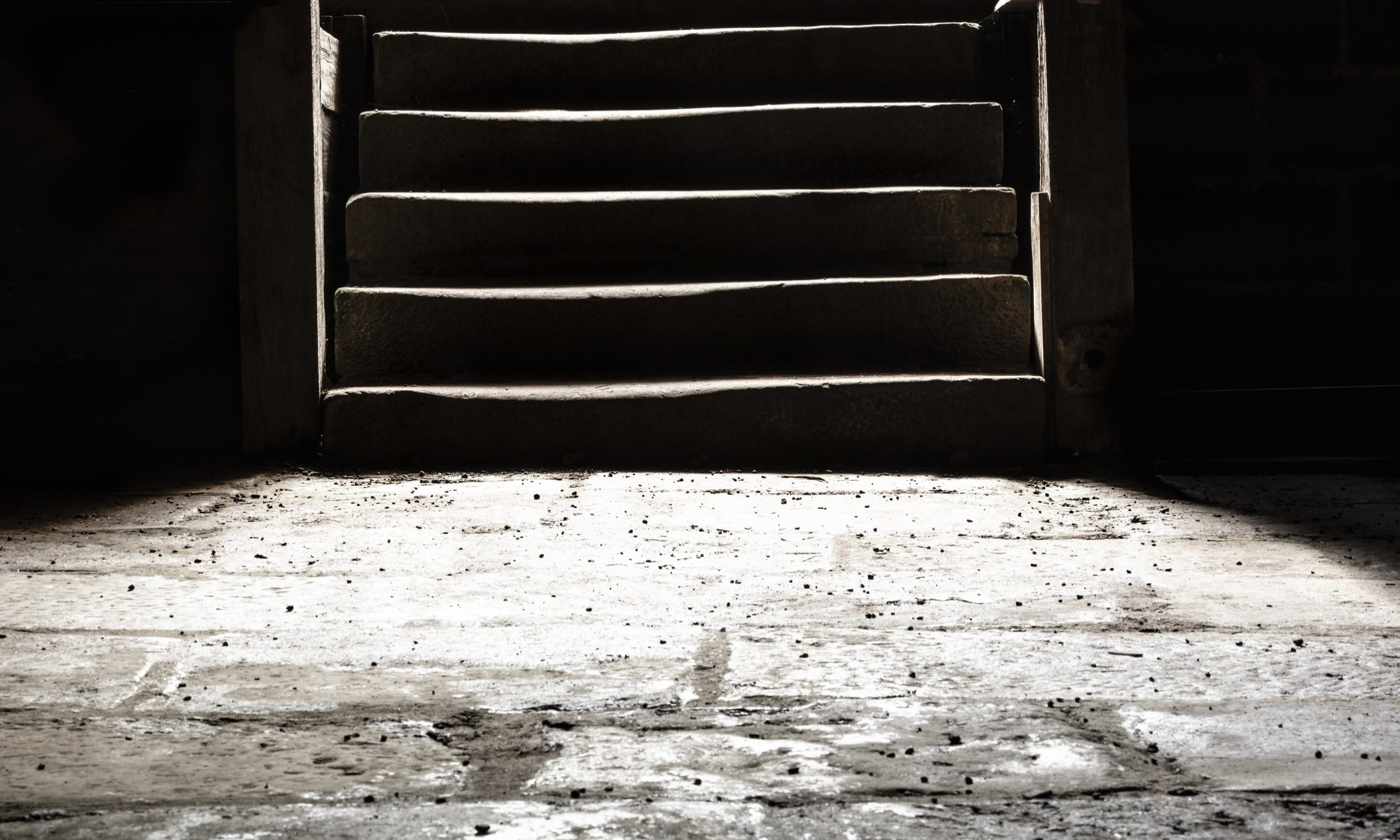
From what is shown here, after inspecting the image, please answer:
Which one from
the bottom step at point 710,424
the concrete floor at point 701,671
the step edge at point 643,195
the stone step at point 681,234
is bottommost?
the concrete floor at point 701,671

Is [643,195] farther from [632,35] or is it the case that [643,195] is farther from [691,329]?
[632,35]

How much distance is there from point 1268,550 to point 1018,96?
1.79 meters

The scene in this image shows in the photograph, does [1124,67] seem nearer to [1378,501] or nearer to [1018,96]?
[1018,96]

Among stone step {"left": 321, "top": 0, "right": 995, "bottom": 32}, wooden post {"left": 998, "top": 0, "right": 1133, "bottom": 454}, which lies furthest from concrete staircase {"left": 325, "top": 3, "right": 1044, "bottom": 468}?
stone step {"left": 321, "top": 0, "right": 995, "bottom": 32}

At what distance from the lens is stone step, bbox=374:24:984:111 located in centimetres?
386

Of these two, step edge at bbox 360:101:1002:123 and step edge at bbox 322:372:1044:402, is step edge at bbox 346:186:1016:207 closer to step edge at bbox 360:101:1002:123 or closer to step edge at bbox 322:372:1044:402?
step edge at bbox 360:101:1002:123

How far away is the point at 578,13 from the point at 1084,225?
192 centimetres

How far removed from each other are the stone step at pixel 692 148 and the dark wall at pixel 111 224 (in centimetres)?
52

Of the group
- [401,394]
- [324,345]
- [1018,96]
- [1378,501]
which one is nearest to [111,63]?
[324,345]

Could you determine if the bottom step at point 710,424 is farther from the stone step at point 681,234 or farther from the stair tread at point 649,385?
the stone step at point 681,234

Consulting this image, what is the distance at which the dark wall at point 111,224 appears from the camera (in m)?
3.18

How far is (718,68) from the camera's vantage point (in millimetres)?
3895

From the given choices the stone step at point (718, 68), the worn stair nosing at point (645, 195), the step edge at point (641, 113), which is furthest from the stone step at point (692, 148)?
the stone step at point (718, 68)

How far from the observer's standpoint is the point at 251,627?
166 centimetres
